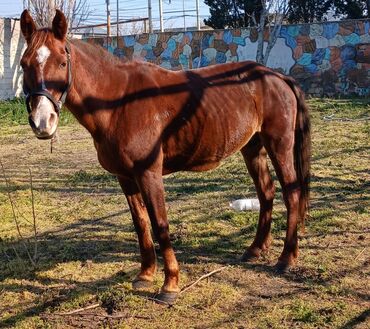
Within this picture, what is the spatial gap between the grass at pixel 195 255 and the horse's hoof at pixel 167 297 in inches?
2.1

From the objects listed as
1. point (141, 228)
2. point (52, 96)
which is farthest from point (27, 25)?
point (141, 228)

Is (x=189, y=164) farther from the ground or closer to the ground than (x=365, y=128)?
farther from the ground

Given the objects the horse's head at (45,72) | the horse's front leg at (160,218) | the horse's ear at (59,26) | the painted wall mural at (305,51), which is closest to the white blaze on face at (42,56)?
the horse's head at (45,72)

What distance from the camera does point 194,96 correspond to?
397cm

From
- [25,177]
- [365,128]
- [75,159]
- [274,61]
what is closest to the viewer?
[25,177]

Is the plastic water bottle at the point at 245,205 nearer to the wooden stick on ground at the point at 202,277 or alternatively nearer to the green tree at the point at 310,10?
the wooden stick on ground at the point at 202,277

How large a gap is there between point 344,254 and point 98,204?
10.1ft

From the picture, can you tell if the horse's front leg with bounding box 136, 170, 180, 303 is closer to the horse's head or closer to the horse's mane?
the horse's head

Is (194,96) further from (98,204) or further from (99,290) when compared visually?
(98,204)

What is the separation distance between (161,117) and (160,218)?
695 mm

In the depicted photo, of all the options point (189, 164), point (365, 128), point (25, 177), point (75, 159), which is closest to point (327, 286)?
point (189, 164)

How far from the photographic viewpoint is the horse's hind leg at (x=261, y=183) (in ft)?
15.1

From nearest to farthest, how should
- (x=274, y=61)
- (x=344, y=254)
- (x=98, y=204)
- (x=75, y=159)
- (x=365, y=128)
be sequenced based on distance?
(x=344, y=254)
(x=98, y=204)
(x=75, y=159)
(x=365, y=128)
(x=274, y=61)

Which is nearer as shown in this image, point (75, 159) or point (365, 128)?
point (75, 159)
